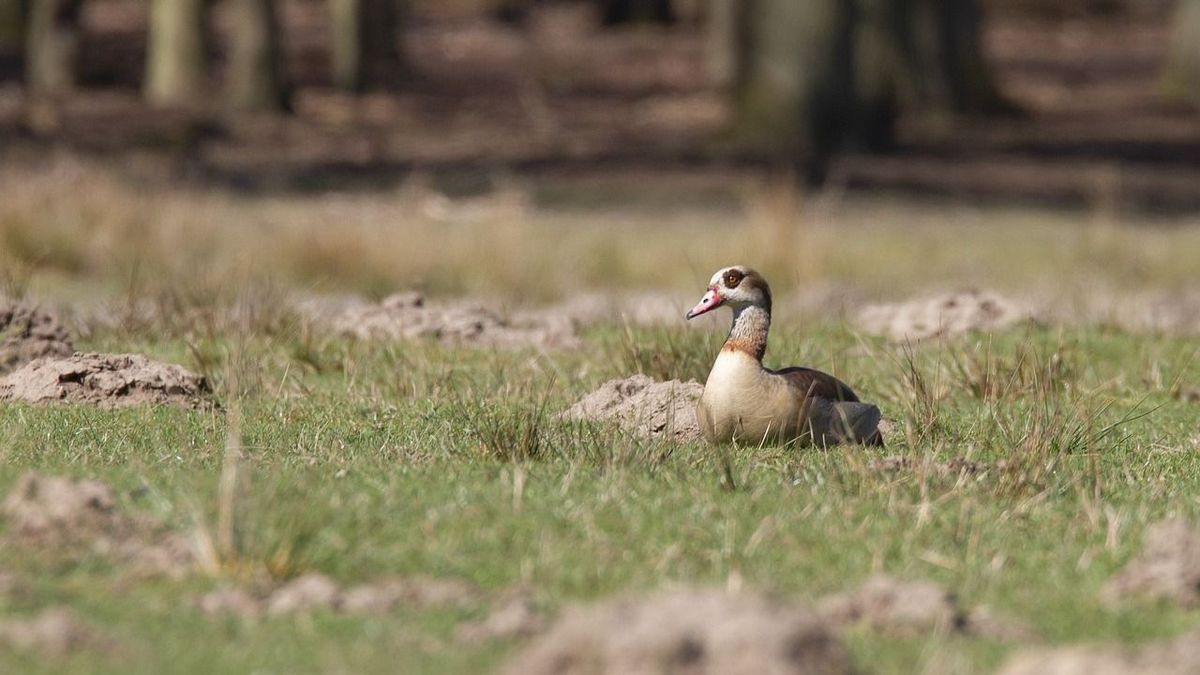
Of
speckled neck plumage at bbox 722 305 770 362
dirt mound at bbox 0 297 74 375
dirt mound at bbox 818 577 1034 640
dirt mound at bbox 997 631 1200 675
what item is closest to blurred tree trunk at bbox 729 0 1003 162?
dirt mound at bbox 0 297 74 375

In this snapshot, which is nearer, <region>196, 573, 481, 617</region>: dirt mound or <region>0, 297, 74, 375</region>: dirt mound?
<region>196, 573, 481, 617</region>: dirt mound

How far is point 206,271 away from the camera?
11664mm

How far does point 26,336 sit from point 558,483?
3.62 metres

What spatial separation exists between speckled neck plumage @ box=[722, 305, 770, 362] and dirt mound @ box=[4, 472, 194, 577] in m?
2.29

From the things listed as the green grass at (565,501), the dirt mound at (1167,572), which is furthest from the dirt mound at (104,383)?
the dirt mound at (1167,572)

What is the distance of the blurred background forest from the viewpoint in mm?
21125

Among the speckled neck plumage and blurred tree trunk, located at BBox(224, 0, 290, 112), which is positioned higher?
the speckled neck plumage

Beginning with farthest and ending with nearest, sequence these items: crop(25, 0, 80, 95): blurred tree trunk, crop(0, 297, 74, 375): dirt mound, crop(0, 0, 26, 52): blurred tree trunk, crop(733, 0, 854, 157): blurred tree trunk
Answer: crop(0, 0, 26, 52): blurred tree trunk, crop(25, 0, 80, 95): blurred tree trunk, crop(733, 0, 854, 157): blurred tree trunk, crop(0, 297, 74, 375): dirt mound

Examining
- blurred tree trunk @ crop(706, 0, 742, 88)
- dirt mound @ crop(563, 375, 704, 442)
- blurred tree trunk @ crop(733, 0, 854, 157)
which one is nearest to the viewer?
dirt mound @ crop(563, 375, 704, 442)

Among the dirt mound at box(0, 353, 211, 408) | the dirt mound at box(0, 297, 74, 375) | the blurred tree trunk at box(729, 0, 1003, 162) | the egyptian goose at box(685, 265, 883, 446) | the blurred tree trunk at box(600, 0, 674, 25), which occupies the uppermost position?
the egyptian goose at box(685, 265, 883, 446)

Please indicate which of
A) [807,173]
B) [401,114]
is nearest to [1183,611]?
[807,173]

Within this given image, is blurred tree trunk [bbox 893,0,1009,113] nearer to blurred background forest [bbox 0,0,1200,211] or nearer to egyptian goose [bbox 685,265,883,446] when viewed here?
blurred background forest [bbox 0,0,1200,211]

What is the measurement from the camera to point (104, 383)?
8.08 m

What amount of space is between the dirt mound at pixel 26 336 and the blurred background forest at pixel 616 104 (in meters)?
7.08
